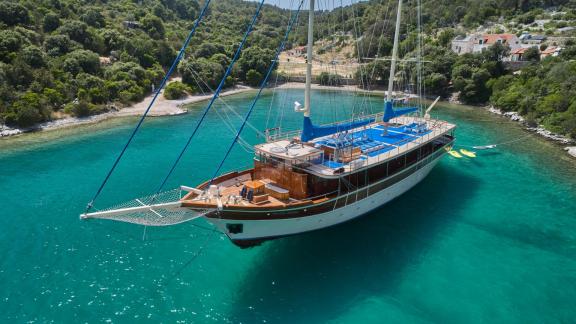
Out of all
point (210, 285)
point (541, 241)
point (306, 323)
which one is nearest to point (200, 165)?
point (210, 285)

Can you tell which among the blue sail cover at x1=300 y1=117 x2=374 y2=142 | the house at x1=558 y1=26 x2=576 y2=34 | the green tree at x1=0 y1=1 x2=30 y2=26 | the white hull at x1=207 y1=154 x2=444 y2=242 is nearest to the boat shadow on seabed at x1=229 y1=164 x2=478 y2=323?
the white hull at x1=207 y1=154 x2=444 y2=242

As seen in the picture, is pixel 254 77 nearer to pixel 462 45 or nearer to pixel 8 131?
pixel 462 45

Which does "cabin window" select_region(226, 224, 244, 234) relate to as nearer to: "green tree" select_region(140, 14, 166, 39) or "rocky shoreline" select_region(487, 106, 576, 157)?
"rocky shoreline" select_region(487, 106, 576, 157)

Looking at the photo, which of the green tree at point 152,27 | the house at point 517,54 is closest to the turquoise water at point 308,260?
the house at point 517,54

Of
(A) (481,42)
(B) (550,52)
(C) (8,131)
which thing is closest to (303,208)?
(C) (8,131)

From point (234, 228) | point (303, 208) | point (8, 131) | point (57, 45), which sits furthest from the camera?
point (57, 45)

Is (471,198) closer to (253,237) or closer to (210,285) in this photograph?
(253,237)
